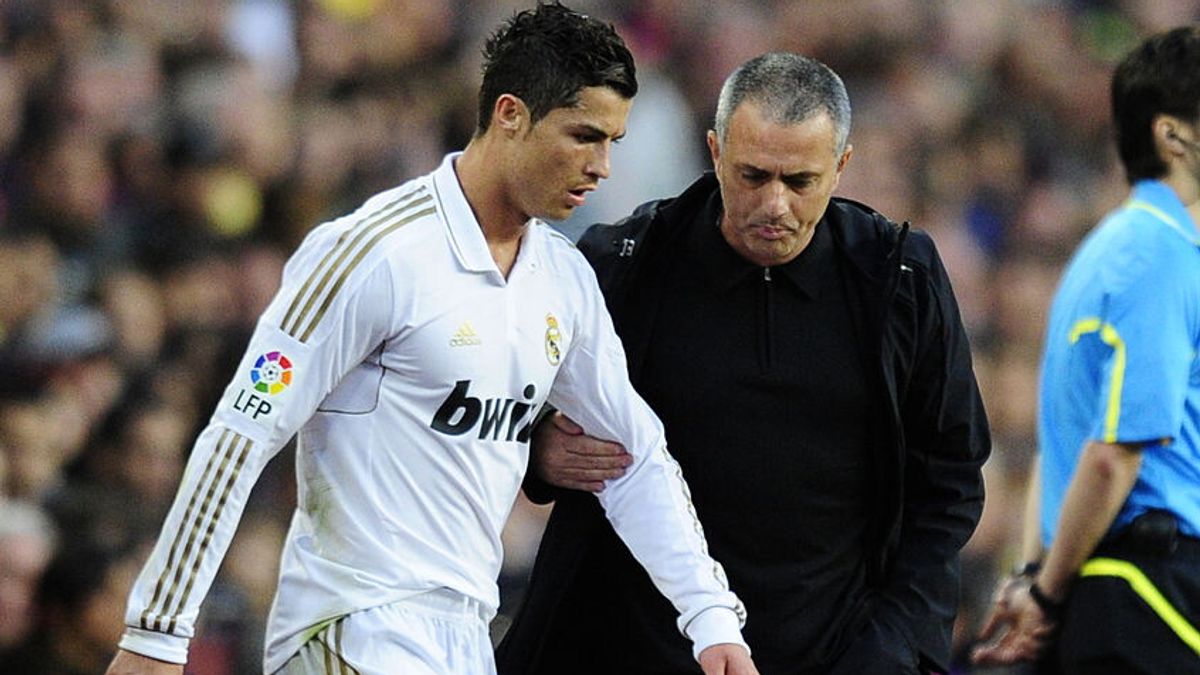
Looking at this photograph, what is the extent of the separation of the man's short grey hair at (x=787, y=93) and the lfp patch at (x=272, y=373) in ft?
3.81

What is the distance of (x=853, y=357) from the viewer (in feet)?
15.7

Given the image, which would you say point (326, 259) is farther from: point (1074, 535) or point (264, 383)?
point (1074, 535)

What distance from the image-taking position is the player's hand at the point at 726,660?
14.3 ft

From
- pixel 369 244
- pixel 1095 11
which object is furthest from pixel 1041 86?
pixel 369 244

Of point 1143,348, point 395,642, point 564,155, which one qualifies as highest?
point 564,155

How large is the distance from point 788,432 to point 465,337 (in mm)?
887

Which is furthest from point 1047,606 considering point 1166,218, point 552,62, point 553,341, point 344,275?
point 344,275

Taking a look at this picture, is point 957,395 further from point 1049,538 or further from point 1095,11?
point 1095,11

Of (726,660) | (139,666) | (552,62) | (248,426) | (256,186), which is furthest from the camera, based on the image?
(256,186)

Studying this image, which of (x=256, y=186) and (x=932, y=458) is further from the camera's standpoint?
(x=256, y=186)

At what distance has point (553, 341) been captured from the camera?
4.38 metres

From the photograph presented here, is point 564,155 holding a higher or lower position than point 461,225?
higher

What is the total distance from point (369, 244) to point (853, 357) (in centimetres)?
120

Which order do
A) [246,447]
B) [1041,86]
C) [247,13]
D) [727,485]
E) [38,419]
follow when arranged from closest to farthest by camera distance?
[246,447] → [727,485] → [38,419] → [247,13] → [1041,86]
